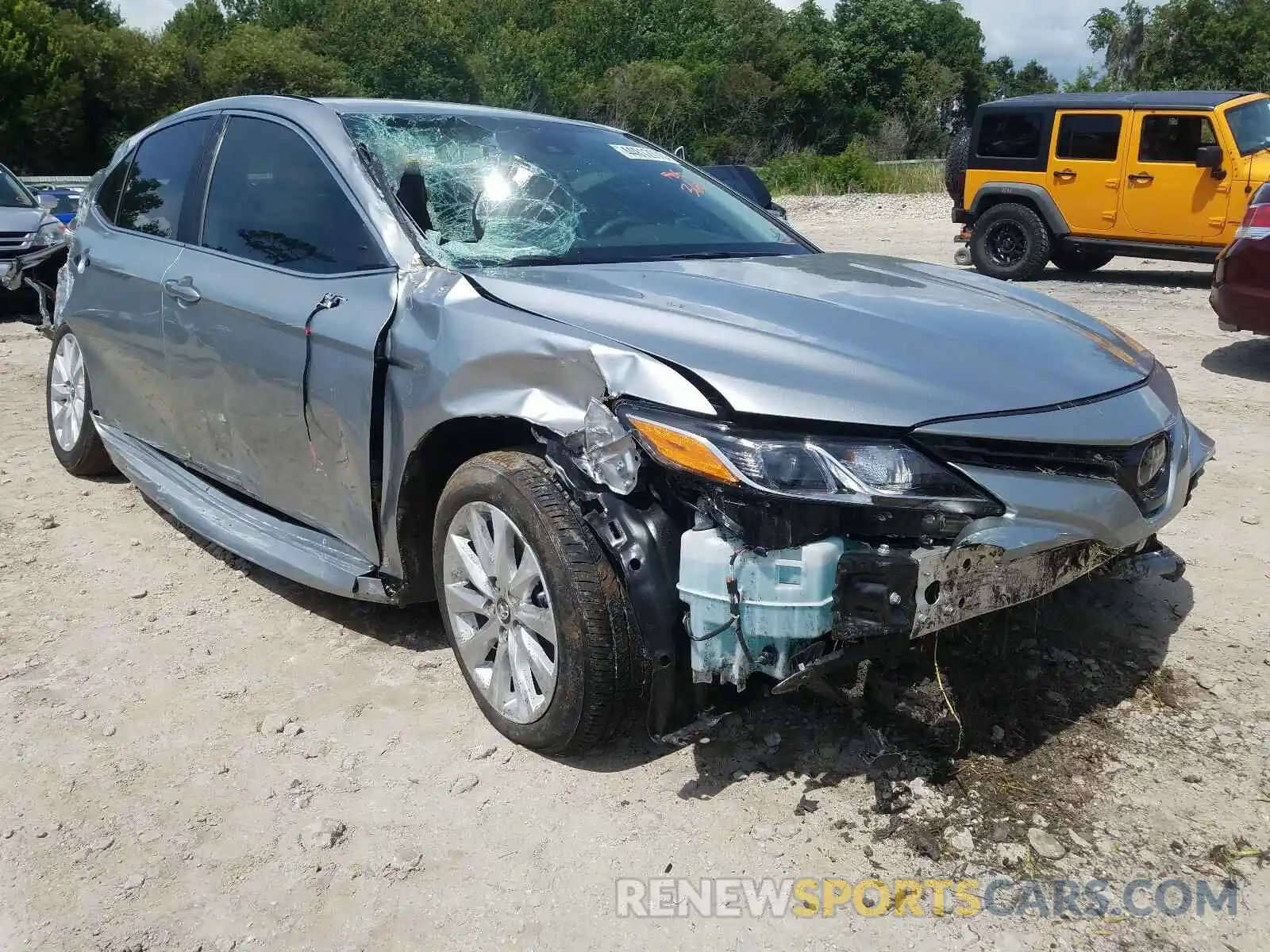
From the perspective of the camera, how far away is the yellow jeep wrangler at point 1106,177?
10.4 meters

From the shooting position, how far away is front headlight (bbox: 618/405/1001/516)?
2.15 metres

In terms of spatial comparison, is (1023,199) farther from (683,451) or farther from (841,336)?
(683,451)

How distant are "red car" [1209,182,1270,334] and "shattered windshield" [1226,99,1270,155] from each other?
3844 millimetres

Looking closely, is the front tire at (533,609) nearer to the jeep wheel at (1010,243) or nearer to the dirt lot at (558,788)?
the dirt lot at (558,788)

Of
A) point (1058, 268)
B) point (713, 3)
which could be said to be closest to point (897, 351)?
point (1058, 268)

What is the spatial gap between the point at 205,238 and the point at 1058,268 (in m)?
11.3

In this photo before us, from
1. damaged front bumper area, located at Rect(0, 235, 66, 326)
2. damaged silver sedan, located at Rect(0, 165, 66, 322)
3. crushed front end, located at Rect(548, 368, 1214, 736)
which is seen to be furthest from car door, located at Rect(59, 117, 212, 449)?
damaged silver sedan, located at Rect(0, 165, 66, 322)

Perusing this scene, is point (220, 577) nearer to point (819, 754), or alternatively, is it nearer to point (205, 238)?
point (205, 238)

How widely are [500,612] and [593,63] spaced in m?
63.8

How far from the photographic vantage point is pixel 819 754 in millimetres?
2684

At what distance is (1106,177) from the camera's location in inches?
438

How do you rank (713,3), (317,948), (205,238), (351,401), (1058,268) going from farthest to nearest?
(713,3), (1058,268), (205,238), (351,401), (317,948)

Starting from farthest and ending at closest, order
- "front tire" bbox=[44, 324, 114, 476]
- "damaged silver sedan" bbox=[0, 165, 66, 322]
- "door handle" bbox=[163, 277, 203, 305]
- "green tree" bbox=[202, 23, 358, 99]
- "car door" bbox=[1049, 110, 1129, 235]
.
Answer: "green tree" bbox=[202, 23, 358, 99] < "car door" bbox=[1049, 110, 1129, 235] < "damaged silver sedan" bbox=[0, 165, 66, 322] < "front tire" bbox=[44, 324, 114, 476] < "door handle" bbox=[163, 277, 203, 305]

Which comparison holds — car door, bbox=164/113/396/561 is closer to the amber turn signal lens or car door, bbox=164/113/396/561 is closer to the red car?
the amber turn signal lens
